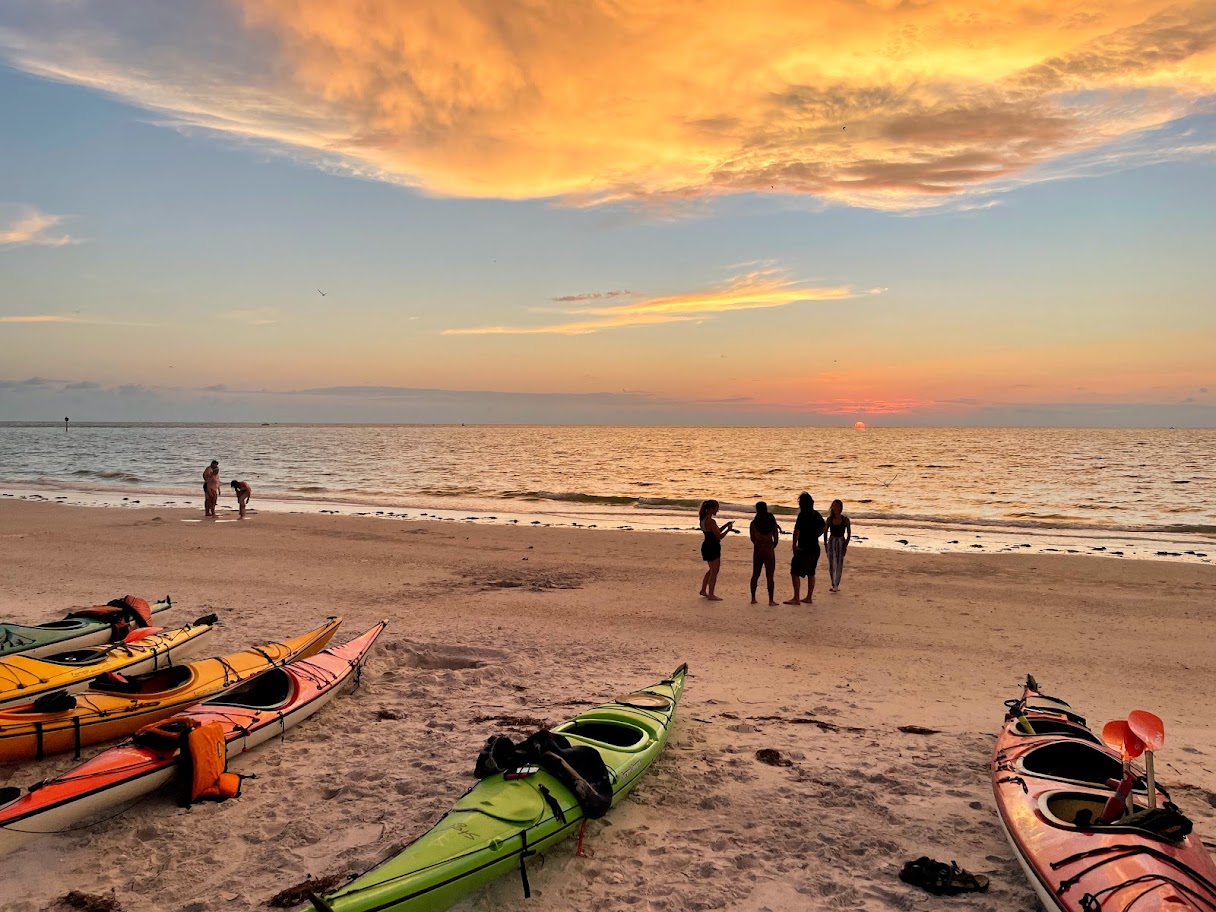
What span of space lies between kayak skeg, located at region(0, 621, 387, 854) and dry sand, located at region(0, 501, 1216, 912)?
18cm

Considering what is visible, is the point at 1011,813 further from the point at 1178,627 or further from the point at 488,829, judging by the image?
the point at 1178,627

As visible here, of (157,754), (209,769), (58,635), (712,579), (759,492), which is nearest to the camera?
(157,754)

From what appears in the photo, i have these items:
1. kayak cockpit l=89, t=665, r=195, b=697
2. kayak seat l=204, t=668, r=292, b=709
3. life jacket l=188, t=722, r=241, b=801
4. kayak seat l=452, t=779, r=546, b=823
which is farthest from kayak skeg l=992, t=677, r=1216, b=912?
kayak cockpit l=89, t=665, r=195, b=697

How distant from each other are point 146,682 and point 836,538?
34.4 ft

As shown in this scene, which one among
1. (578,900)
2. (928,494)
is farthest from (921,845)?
(928,494)

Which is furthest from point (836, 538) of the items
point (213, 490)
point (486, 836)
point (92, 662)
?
point (213, 490)

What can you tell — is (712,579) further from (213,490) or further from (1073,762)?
(213,490)

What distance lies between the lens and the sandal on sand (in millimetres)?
4652

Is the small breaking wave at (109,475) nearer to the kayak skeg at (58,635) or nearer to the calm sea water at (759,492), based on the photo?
the calm sea water at (759,492)

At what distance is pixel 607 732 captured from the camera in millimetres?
6367

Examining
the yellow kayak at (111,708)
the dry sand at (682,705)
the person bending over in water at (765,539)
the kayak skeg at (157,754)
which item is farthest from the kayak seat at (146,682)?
the person bending over in water at (765,539)

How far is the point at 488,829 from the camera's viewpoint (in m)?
4.57

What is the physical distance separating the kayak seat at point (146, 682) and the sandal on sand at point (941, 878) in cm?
674

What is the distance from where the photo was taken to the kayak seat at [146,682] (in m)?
6.79
